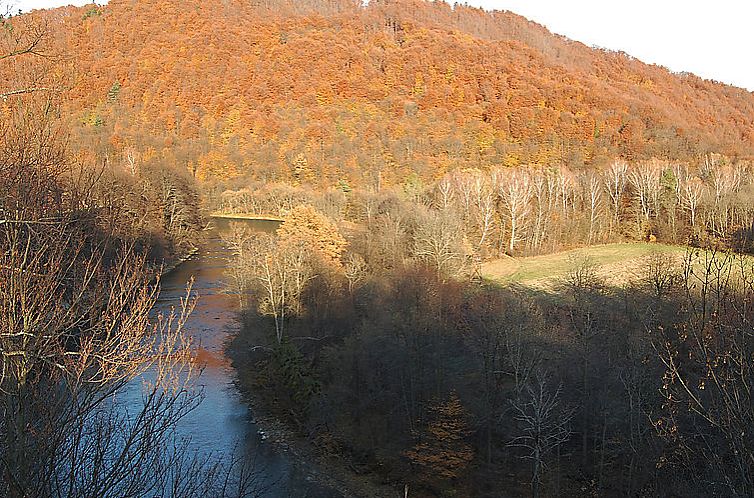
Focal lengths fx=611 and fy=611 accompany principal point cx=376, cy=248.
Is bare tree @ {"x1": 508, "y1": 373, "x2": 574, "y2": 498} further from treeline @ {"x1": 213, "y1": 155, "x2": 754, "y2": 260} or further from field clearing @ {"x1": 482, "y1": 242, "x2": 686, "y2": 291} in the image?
treeline @ {"x1": 213, "y1": 155, "x2": 754, "y2": 260}

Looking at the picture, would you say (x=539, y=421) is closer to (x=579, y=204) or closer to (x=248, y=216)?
(x=579, y=204)

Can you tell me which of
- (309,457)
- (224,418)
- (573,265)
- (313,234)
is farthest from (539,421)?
(573,265)

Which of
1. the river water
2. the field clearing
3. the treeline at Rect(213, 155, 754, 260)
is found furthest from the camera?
the treeline at Rect(213, 155, 754, 260)

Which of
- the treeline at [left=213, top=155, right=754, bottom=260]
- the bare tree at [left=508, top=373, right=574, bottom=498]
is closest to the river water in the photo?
the bare tree at [left=508, top=373, right=574, bottom=498]

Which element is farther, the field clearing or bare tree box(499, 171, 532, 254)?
bare tree box(499, 171, 532, 254)

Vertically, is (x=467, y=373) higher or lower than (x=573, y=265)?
lower

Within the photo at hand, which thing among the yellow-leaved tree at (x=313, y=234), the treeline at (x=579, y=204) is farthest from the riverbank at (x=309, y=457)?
the treeline at (x=579, y=204)

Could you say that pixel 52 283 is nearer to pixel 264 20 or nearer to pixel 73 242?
pixel 73 242
